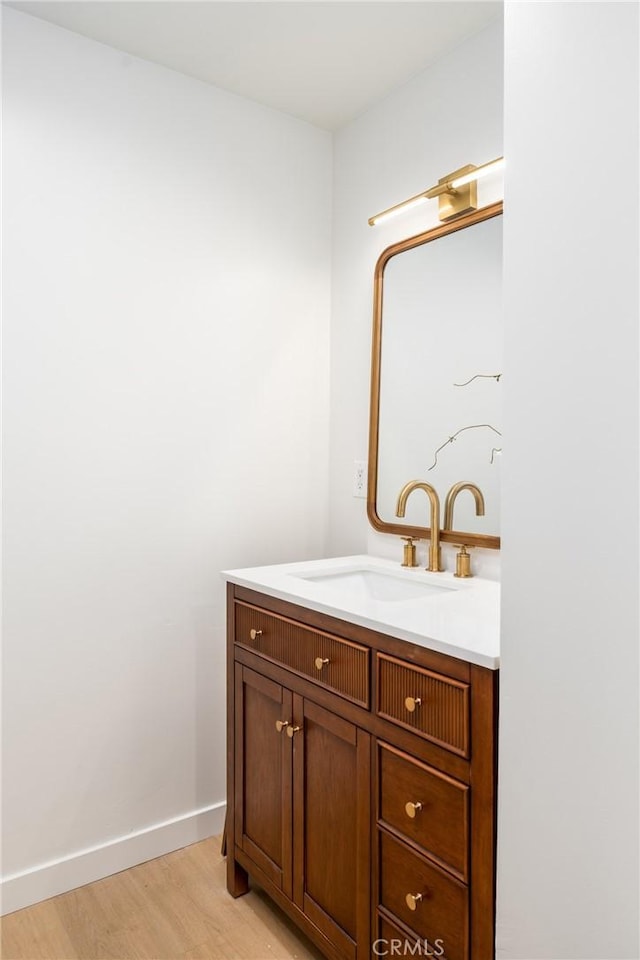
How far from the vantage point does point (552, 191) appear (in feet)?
3.12

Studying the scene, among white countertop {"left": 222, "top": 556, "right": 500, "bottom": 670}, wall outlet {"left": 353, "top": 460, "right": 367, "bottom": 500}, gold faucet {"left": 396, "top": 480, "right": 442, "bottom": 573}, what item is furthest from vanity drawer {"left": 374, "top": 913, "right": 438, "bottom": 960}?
wall outlet {"left": 353, "top": 460, "right": 367, "bottom": 500}

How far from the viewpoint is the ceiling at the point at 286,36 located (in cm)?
180

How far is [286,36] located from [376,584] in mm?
1684

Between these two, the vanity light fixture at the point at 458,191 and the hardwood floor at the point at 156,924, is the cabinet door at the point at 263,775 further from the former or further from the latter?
the vanity light fixture at the point at 458,191

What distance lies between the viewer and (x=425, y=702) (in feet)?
4.14

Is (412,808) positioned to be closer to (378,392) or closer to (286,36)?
(378,392)

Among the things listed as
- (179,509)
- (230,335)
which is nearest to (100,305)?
(230,335)

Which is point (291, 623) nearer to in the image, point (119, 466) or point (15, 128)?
point (119, 466)

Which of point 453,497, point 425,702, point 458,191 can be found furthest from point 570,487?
point 458,191

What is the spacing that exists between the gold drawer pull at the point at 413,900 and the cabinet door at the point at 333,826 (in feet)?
0.45

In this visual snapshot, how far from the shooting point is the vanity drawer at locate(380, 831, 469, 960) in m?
1.20

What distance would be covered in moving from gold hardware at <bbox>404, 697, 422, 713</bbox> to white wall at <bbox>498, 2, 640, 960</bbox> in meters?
0.23

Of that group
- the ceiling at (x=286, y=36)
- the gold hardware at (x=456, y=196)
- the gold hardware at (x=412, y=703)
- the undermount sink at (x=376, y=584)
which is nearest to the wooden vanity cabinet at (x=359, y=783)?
the gold hardware at (x=412, y=703)

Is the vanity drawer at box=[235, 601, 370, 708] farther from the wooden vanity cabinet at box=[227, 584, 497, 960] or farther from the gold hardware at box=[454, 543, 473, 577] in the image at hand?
the gold hardware at box=[454, 543, 473, 577]
